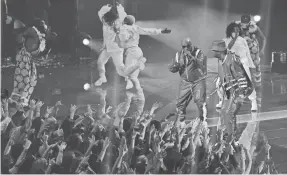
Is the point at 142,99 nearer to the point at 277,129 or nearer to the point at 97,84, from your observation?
the point at 97,84

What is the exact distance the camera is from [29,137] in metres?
2.96

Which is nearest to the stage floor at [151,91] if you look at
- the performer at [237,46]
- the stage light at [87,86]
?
the stage light at [87,86]

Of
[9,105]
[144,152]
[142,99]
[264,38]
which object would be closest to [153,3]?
[142,99]

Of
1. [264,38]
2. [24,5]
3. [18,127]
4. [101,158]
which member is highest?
[24,5]

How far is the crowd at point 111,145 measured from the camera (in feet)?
9.67

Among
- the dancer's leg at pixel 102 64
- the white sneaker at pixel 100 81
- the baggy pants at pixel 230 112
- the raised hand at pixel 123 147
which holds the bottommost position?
the raised hand at pixel 123 147

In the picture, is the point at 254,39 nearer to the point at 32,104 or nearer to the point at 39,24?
the point at 39,24

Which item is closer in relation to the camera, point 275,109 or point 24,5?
point 24,5

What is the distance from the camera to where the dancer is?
9.81ft

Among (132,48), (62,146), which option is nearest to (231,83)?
(132,48)

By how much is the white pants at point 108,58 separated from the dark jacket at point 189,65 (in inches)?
16.2

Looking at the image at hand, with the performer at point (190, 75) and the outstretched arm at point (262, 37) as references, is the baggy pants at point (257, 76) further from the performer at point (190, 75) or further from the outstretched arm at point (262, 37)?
the performer at point (190, 75)

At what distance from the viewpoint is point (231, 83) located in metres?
3.07

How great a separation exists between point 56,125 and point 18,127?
0.30 m
